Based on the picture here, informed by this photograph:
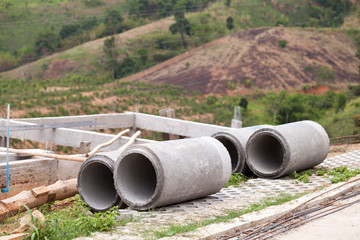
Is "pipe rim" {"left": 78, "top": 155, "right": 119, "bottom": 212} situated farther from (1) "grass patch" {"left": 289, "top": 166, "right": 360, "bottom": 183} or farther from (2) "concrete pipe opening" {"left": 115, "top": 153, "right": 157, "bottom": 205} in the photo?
(1) "grass patch" {"left": 289, "top": 166, "right": 360, "bottom": 183}

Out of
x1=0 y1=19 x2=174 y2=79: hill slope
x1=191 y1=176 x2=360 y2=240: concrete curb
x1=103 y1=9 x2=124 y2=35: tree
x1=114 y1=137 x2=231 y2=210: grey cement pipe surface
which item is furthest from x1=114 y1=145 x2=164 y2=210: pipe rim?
x1=103 y1=9 x2=124 y2=35: tree

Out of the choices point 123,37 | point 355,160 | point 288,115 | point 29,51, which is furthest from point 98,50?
point 355,160

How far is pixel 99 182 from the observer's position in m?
8.98

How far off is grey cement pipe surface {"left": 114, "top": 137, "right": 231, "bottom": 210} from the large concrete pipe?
6.41 ft

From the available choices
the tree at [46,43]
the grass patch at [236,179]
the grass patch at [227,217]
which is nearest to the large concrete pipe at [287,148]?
the grass patch at [236,179]

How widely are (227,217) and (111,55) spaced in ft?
204

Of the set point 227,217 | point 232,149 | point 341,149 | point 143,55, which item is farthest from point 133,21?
point 227,217

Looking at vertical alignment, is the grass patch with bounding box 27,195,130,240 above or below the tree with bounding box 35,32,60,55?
below

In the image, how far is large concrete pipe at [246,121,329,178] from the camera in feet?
33.9

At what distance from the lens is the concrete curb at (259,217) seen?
6733mm

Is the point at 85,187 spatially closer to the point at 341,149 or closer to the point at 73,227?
the point at 73,227

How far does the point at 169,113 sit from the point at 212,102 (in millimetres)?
36101

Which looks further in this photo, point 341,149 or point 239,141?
point 341,149

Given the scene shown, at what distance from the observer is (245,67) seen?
2478 inches
